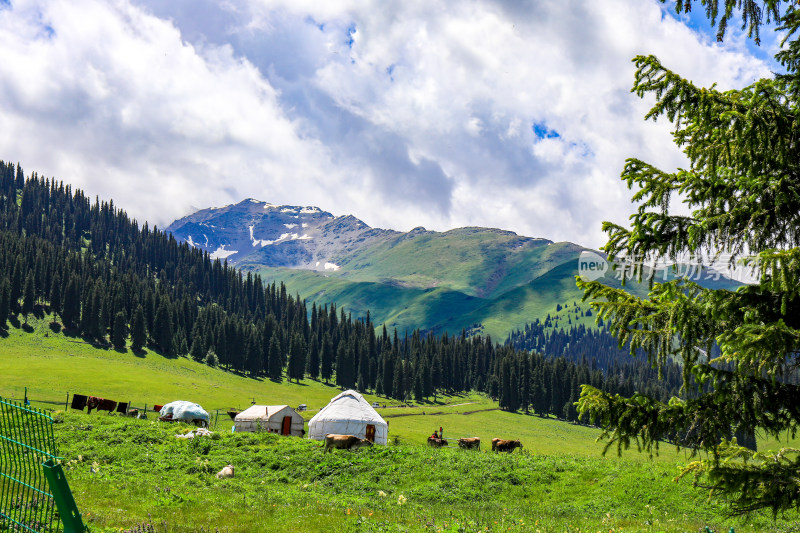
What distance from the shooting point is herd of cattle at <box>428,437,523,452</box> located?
42.4 metres

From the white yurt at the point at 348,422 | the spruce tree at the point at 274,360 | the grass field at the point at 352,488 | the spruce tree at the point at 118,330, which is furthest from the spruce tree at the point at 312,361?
the grass field at the point at 352,488

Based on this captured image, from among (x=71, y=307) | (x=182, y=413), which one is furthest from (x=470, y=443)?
(x=71, y=307)

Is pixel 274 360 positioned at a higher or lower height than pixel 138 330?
lower

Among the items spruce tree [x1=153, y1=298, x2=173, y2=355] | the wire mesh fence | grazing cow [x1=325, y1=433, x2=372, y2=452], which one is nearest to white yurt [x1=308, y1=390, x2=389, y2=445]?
grazing cow [x1=325, y1=433, x2=372, y2=452]

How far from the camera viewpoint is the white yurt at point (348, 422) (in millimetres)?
47906

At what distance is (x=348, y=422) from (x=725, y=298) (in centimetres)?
4184

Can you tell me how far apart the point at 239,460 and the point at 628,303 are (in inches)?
1015

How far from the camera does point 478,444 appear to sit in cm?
4281

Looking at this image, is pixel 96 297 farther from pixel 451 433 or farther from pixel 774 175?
pixel 774 175

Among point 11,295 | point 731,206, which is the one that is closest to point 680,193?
→ point 731,206

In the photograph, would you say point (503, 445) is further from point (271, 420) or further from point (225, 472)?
point (225, 472)

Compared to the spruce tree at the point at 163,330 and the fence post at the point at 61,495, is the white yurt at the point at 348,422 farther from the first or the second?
the spruce tree at the point at 163,330

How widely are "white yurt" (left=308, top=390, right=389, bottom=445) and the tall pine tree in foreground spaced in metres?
39.9

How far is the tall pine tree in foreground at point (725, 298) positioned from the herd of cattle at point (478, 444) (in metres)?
32.0
